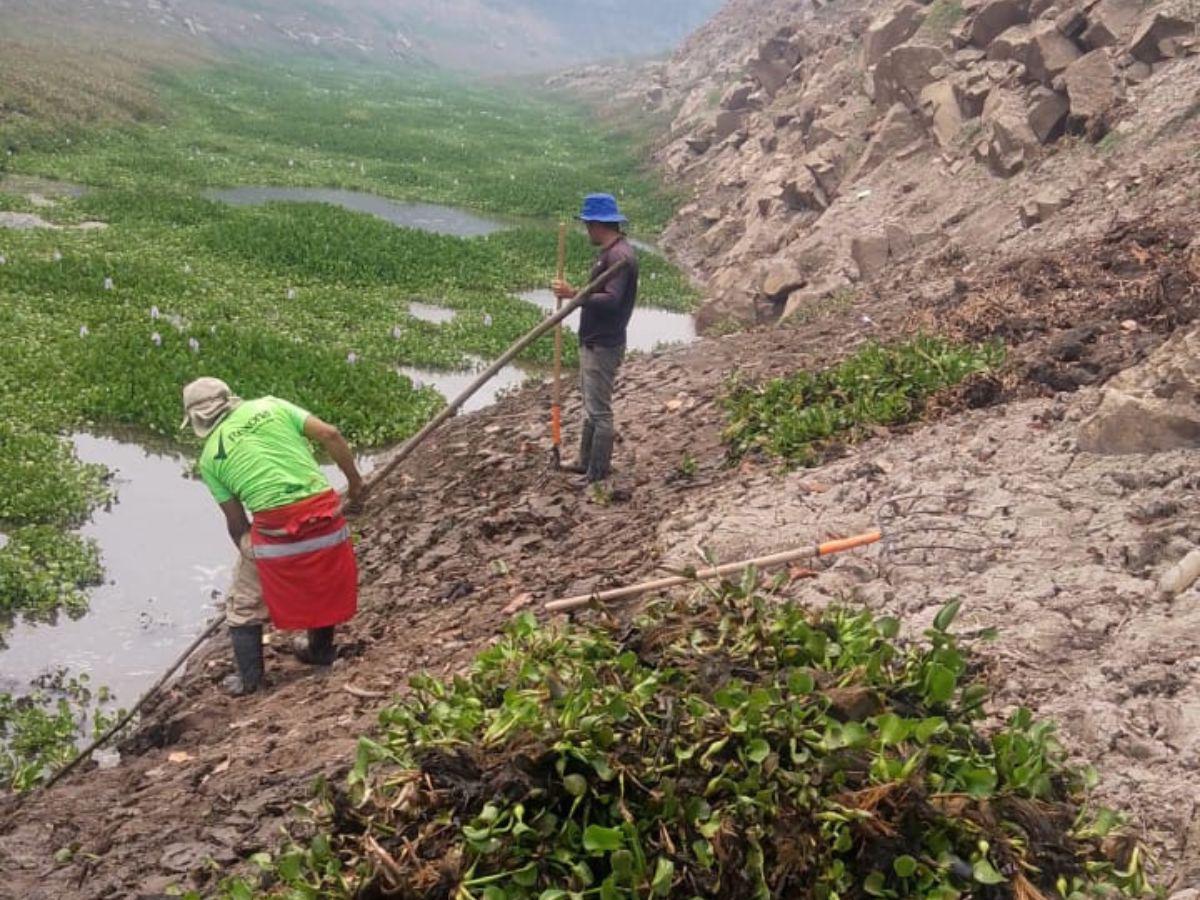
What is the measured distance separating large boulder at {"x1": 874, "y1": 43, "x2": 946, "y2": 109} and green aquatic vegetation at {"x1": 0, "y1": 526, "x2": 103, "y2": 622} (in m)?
14.5

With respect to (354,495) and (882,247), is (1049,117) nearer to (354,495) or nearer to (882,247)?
(882,247)

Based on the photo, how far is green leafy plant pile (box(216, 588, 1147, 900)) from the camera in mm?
3164

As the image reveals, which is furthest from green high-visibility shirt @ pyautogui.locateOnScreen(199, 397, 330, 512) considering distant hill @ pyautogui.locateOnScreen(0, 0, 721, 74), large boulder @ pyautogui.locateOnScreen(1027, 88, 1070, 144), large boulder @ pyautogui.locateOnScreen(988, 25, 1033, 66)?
distant hill @ pyautogui.locateOnScreen(0, 0, 721, 74)

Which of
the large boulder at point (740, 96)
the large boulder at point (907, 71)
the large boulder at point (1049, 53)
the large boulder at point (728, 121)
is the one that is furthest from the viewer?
the large boulder at point (740, 96)

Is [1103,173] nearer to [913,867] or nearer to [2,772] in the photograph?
[913,867]

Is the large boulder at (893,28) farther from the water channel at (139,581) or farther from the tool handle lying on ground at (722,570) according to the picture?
the tool handle lying on ground at (722,570)

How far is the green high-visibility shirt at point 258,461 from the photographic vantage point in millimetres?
5531

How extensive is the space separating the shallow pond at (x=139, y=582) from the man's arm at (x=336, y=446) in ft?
6.24

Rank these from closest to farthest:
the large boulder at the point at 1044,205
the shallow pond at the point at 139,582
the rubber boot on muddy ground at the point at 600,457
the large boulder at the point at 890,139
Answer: the shallow pond at the point at 139,582
the rubber boot on muddy ground at the point at 600,457
the large boulder at the point at 1044,205
the large boulder at the point at 890,139

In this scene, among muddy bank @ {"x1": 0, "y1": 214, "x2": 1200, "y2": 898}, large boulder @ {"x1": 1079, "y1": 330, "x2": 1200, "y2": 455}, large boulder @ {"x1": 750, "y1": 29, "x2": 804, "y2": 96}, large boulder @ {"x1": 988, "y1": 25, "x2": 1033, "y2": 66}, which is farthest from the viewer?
large boulder @ {"x1": 750, "y1": 29, "x2": 804, "y2": 96}

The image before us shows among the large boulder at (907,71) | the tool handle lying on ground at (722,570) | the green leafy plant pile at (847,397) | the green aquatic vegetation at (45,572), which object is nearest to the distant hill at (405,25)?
the large boulder at (907,71)

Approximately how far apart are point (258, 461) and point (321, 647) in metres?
1.17

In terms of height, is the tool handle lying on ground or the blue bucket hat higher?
the blue bucket hat

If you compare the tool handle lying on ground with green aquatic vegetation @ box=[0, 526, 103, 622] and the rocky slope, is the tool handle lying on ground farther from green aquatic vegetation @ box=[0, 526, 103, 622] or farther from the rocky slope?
the rocky slope
